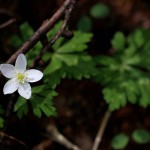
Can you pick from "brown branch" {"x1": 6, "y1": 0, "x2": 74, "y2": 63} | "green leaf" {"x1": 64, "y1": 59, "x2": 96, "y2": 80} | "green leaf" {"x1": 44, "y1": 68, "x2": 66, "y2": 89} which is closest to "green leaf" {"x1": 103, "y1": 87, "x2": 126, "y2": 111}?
"green leaf" {"x1": 64, "y1": 59, "x2": 96, "y2": 80}

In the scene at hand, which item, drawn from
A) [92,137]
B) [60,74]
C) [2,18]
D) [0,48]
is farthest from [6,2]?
[92,137]

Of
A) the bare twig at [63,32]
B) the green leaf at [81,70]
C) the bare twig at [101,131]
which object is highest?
the bare twig at [63,32]

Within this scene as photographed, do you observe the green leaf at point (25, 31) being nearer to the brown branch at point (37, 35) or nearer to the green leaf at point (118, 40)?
the brown branch at point (37, 35)

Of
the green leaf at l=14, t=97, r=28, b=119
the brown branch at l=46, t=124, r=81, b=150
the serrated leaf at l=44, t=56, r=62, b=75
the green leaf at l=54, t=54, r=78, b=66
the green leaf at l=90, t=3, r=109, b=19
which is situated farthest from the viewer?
the green leaf at l=90, t=3, r=109, b=19

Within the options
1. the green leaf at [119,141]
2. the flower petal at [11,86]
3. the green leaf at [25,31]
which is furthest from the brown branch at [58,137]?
the flower petal at [11,86]

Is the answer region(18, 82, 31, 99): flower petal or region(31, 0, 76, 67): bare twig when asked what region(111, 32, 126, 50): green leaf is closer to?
region(31, 0, 76, 67): bare twig

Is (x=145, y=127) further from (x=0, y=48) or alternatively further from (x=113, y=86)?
(x=0, y=48)
